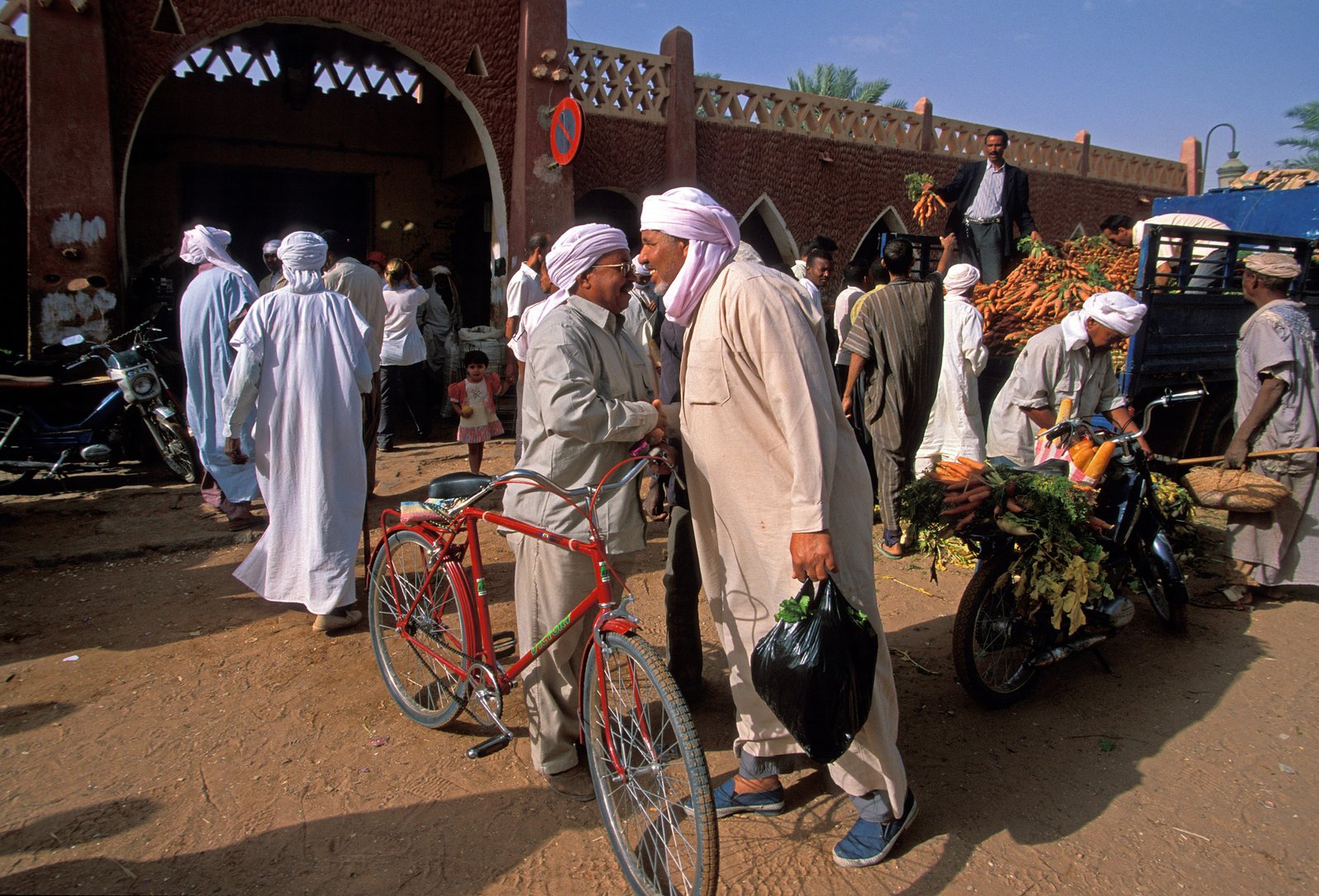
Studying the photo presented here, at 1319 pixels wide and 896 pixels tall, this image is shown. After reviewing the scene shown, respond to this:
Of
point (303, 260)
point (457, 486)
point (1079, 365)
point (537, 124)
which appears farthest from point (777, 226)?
point (457, 486)

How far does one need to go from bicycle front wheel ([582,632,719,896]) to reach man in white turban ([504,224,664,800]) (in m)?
0.34

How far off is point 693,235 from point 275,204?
12038 mm

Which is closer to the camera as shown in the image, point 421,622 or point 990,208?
point 421,622

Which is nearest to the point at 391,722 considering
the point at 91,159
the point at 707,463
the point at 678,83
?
the point at 707,463

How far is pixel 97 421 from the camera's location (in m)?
6.54

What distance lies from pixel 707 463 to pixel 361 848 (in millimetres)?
1576

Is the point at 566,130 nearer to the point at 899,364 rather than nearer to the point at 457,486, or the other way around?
the point at 899,364

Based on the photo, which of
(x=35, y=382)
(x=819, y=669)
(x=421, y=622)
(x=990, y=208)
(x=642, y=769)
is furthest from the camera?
(x=990, y=208)

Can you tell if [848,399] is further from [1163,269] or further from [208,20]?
[208,20]

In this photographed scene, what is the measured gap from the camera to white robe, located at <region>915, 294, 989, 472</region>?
5.48 m

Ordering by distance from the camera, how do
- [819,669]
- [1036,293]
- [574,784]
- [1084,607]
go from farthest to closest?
1. [1036,293]
2. [1084,607]
3. [574,784]
4. [819,669]

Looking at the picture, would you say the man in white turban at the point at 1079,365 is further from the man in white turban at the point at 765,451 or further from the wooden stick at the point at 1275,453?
the man in white turban at the point at 765,451

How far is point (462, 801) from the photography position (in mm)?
2838

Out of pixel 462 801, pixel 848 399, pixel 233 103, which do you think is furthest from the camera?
pixel 233 103
